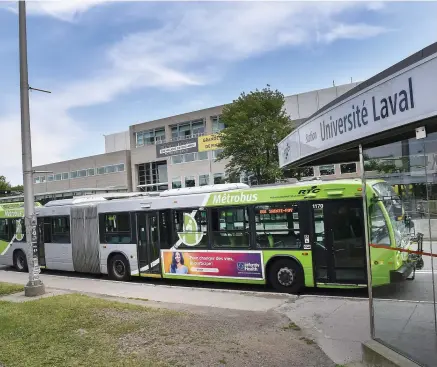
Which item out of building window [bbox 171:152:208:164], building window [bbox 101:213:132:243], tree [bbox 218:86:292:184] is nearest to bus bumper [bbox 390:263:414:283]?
building window [bbox 101:213:132:243]

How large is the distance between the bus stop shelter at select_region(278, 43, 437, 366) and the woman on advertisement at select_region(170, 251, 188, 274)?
6.88 metres

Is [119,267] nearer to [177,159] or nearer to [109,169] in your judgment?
[177,159]

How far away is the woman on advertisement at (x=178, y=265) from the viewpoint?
11.8m

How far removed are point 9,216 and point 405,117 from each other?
1813cm

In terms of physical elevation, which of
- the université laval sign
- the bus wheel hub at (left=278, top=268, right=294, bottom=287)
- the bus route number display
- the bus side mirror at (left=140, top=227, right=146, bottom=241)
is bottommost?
the bus wheel hub at (left=278, top=268, right=294, bottom=287)

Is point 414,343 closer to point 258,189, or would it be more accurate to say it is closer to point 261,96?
point 258,189

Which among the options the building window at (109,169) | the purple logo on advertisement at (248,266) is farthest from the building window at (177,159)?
the purple logo on advertisement at (248,266)

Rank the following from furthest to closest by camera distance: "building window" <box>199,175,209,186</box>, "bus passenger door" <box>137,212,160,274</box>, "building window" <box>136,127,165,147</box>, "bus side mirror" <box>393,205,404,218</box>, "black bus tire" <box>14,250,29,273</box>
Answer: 1. "building window" <box>136,127,165,147</box>
2. "building window" <box>199,175,209,186</box>
3. "black bus tire" <box>14,250,29,273</box>
4. "bus passenger door" <box>137,212,160,274</box>
5. "bus side mirror" <box>393,205,404,218</box>

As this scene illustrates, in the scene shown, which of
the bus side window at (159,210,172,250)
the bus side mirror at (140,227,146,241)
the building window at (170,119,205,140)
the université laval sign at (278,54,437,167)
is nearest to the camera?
the université laval sign at (278,54,437,167)

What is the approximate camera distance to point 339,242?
9.29 metres

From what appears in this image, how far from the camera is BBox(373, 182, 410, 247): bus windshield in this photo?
4777mm

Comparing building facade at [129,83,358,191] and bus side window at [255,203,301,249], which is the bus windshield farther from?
building facade at [129,83,358,191]

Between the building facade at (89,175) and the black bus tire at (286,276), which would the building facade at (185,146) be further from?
the black bus tire at (286,276)

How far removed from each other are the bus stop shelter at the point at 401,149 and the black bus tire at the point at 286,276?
4.56m
